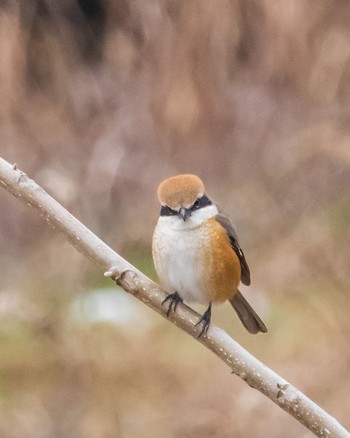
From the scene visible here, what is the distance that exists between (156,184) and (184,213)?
329 cm

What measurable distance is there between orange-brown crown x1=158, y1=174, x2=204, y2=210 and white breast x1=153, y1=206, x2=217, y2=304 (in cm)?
12

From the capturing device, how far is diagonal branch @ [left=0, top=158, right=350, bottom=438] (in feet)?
4.88

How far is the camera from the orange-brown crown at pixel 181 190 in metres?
1.81

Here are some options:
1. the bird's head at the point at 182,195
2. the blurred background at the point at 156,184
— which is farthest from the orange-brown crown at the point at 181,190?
the blurred background at the point at 156,184

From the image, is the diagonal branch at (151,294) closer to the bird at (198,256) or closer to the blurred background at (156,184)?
the bird at (198,256)

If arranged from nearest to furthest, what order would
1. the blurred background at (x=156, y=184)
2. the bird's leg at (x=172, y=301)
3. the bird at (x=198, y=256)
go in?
the bird's leg at (x=172, y=301), the bird at (x=198, y=256), the blurred background at (x=156, y=184)

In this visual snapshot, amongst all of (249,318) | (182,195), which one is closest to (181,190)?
(182,195)

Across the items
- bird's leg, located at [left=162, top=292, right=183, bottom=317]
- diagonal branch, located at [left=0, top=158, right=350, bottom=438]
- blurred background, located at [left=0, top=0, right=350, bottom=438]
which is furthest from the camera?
blurred background, located at [left=0, top=0, right=350, bottom=438]

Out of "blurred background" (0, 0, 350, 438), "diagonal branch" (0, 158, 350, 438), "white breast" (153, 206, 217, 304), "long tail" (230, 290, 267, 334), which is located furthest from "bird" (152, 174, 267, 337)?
"blurred background" (0, 0, 350, 438)

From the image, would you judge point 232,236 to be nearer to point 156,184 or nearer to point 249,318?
point 249,318

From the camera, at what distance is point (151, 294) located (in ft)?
5.34

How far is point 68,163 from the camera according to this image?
5258mm

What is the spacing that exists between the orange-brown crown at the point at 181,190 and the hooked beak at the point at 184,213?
0.01 metres

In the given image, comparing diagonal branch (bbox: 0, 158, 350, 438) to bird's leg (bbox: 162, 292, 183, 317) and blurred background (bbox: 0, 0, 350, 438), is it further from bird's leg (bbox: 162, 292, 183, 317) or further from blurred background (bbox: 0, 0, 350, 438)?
blurred background (bbox: 0, 0, 350, 438)
